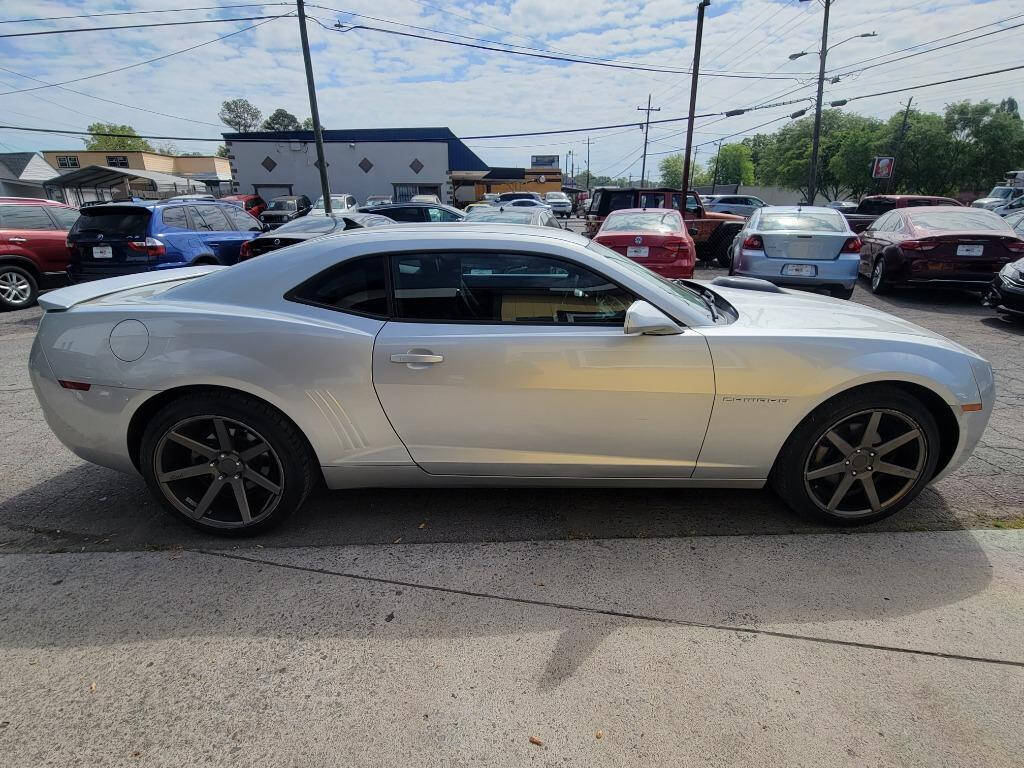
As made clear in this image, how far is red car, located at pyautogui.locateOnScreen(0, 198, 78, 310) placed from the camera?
8.48m

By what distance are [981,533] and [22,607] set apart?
4378mm

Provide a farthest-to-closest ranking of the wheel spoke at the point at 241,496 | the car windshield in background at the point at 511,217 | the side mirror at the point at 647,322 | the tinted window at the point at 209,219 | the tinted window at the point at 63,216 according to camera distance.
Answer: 1. the car windshield in background at the point at 511,217
2. the tinted window at the point at 63,216
3. the tinted window at the point at 209,219
4. the wheel spoke at the point at 241,496
5. the side mirror at the point at 647,322

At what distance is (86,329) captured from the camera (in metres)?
2.69

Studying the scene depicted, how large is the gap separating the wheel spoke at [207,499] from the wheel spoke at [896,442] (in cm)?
314

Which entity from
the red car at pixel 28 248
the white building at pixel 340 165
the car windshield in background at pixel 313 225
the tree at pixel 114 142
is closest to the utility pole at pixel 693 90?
the car windshield in background at pixel 313 225

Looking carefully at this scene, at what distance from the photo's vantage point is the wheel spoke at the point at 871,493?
9.11 ft

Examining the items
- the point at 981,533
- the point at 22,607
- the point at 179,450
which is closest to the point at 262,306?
the point at 179,450

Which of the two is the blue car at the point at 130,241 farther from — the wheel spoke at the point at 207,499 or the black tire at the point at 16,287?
the wheel spoke at the point at 207,499

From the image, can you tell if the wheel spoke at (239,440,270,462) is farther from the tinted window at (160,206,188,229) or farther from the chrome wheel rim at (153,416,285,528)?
the tinted window at (160,206,188,229)

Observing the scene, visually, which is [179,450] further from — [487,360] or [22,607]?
[487,360]

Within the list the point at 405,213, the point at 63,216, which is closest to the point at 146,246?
the point at 63,216

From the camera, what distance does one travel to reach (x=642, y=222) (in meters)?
9.01

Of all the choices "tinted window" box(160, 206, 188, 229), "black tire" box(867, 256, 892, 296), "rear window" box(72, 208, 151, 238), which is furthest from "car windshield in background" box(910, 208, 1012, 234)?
"rear window" box(72, 208, 151, 238)

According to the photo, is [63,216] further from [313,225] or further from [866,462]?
[866,462]
